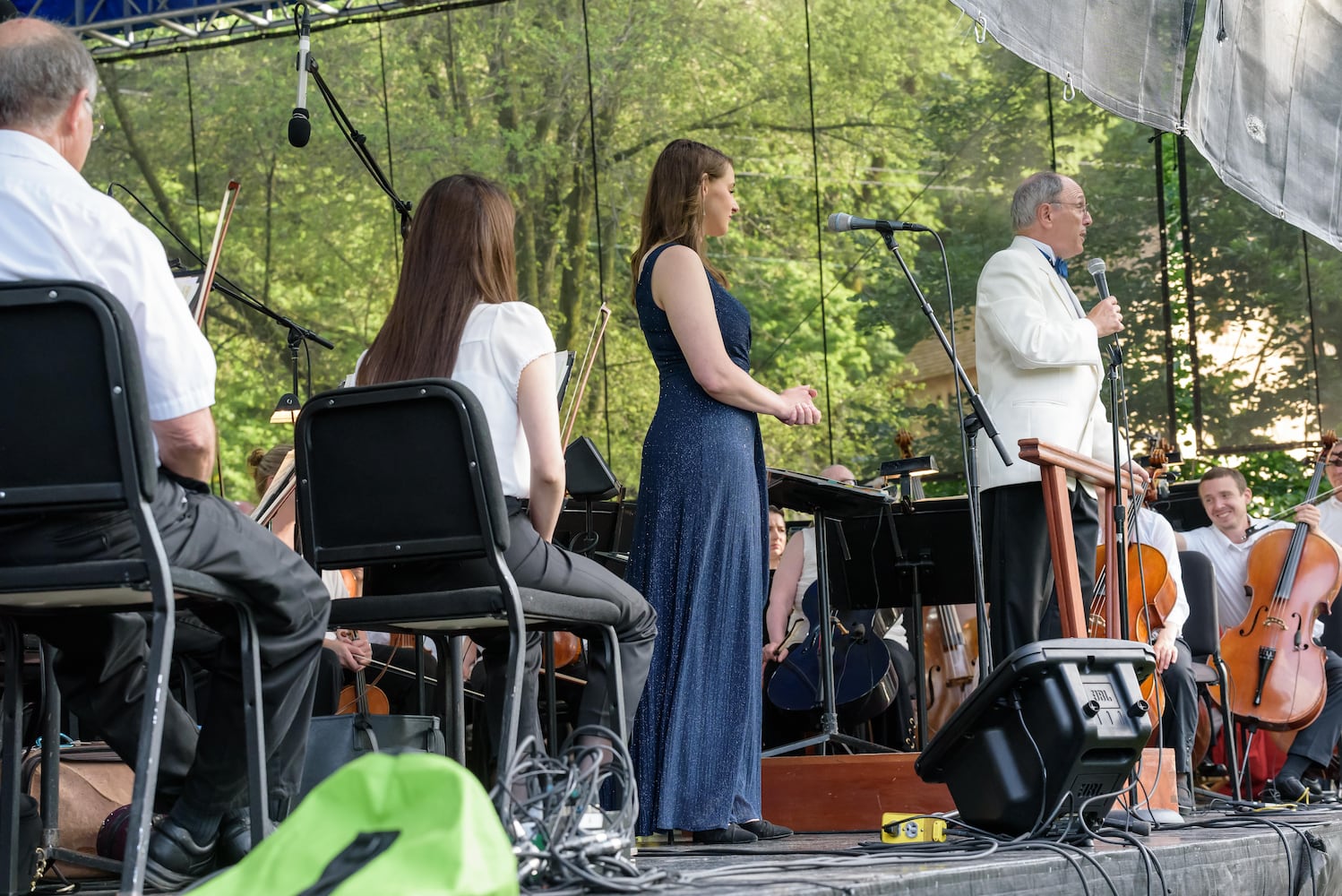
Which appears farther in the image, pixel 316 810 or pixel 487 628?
pixel 487 628

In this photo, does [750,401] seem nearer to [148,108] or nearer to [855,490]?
[855,490]

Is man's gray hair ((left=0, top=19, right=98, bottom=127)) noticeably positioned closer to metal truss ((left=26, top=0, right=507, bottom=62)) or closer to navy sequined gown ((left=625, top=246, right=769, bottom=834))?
navy sequined gown ((left=625, top=246, right=769, bottom=834))

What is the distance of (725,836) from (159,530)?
1.57 metres

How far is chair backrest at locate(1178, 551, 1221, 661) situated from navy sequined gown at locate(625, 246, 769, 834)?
234 centimetres

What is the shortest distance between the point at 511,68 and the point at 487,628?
8971 mm

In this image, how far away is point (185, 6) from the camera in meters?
9.67

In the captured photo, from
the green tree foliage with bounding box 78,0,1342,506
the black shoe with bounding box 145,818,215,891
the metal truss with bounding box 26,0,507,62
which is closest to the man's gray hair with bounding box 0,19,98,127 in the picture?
the black shoe with bounding box 145,818,215,891

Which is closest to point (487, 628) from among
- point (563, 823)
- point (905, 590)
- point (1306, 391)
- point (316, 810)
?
point (563, 823)

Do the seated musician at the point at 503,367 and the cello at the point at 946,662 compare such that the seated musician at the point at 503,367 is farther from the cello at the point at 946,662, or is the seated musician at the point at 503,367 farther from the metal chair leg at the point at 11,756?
the cello at the point at 946,662

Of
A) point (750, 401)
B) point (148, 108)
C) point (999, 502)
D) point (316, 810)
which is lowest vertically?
point (316, 810)

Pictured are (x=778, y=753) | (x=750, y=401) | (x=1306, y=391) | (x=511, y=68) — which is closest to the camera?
(x=750, y=401)

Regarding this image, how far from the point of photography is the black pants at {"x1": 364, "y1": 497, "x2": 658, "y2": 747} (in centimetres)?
260

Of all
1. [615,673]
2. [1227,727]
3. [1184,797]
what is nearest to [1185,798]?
[1184,797]

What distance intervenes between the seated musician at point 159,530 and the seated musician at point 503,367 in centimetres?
39
